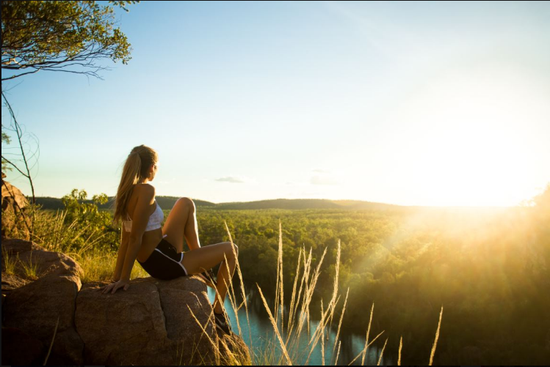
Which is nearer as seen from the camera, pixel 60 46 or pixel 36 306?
pixel 36 306

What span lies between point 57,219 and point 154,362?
4524mm

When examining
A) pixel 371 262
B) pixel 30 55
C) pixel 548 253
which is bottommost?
pixel 371 262

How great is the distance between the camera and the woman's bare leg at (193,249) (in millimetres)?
3406

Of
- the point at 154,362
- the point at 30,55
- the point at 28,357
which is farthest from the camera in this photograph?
the point at 30,55

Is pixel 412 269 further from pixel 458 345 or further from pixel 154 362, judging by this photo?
pixel 154 362

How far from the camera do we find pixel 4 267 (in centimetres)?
370

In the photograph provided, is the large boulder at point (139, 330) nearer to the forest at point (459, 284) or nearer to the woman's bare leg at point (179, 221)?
the woman's bare leg at point (179, 221)

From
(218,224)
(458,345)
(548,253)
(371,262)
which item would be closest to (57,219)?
(458,345)

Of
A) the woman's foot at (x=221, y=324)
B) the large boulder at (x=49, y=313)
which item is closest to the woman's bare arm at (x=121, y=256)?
the large boulder at (x=49, y=313)

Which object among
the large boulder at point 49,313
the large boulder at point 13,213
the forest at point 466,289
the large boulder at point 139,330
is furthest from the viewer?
the forest at point 466,289

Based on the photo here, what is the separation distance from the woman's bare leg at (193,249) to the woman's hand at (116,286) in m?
0.55

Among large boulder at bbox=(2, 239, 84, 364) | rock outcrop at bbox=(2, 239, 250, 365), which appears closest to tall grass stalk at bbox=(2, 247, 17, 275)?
large boulder at bbox=(2, 239, 84, 364)

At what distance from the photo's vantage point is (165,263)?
11.1ft

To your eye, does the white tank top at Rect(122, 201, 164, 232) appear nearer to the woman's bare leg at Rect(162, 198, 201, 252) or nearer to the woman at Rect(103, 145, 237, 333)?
the woman at Rect(103, 145, 237, 333)
